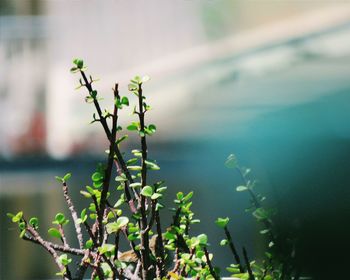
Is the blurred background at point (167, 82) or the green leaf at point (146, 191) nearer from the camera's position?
the green leaf at point (146, 191)

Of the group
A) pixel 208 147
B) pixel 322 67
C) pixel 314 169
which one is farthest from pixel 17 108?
pixel 314 169

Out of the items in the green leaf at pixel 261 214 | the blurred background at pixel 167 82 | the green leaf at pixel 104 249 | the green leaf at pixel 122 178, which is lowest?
the green leaf at pixel 104 249

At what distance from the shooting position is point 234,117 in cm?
474

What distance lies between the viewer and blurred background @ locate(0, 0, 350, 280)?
4398mm

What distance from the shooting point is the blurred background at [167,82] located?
4398mm

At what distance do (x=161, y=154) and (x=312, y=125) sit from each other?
7.99 ft

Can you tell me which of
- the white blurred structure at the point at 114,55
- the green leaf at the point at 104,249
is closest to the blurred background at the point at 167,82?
the white blurred structure at the point at 114,55

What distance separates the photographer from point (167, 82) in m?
5.30

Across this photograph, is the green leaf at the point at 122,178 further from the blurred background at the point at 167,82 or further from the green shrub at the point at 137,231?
the blurred background at the point at 167,82

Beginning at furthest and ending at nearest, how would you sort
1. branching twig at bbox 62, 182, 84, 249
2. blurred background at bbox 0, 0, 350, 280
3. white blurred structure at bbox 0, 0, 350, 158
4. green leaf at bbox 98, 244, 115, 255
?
white blurred structure at bbox 0, 0, 350, 158 < blurred background at bbox 0, 0, 350, 280 < branching twig at bbox 62, 182, 84, 249 < green leaf at bbox 98, 244, 115, 255

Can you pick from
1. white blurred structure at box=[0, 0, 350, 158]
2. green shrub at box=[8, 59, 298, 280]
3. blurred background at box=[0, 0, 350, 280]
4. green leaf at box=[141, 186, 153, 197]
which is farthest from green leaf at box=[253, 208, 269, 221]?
white blurred structure at box=[0, 0, 350, 158]

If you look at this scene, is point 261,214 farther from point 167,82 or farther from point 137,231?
point 167,82

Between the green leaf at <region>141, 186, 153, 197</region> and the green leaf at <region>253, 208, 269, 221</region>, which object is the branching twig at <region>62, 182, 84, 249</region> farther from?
the green leaf at <region>253, 208, 269, 221</region>

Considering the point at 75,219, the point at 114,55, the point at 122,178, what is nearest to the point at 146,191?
the point at 122,178
